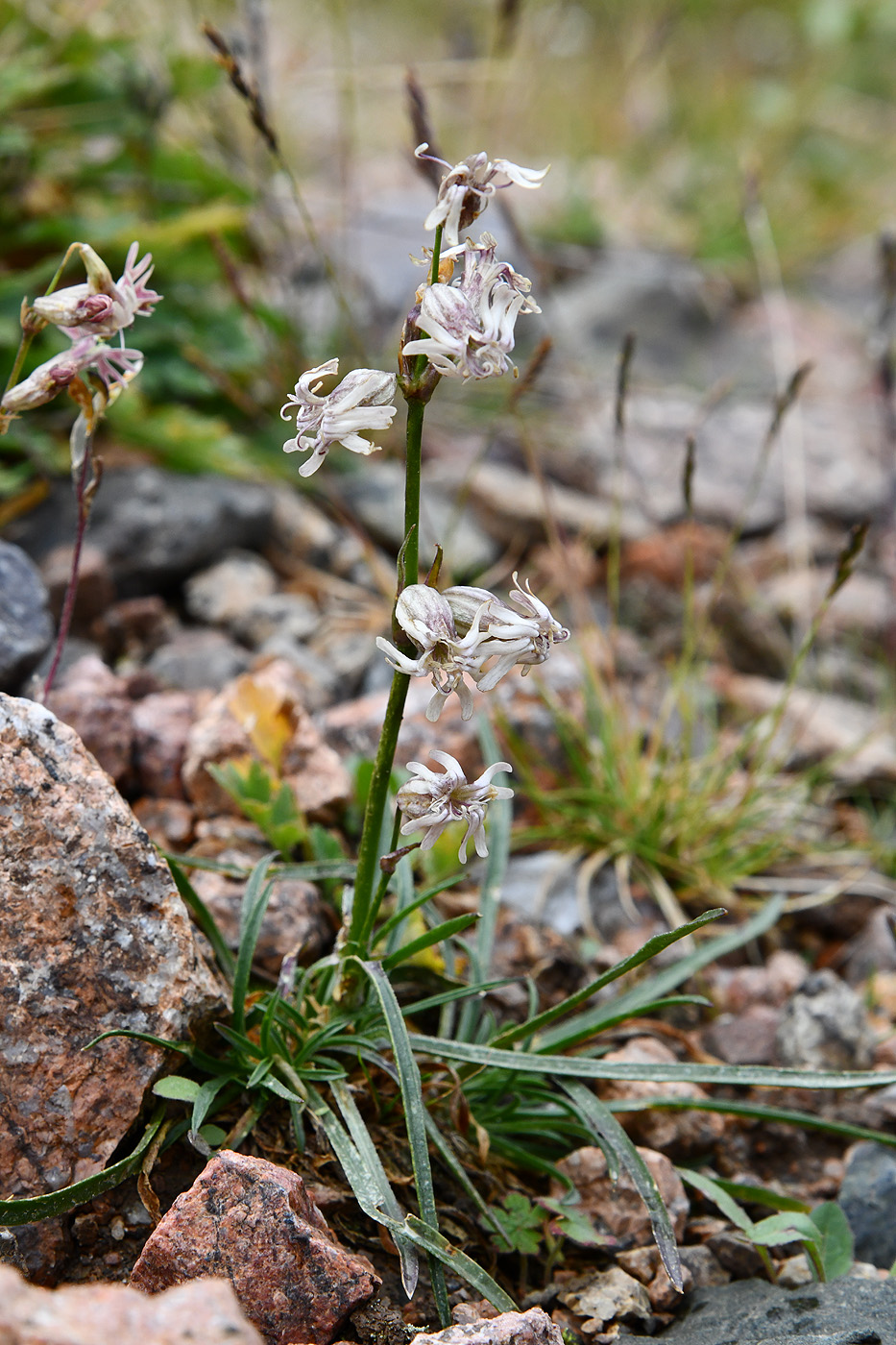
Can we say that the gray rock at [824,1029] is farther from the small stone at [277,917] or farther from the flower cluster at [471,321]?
the flower cluster at [471,321]

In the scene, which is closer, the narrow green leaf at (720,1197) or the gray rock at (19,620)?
the narrow green leaf at (720,1197)

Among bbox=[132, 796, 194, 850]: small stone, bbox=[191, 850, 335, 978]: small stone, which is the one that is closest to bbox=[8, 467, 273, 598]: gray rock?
bbox=[132, 796, 194, 850]: small stone

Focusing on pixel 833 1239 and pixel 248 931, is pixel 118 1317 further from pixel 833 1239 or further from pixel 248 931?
pixel 833 1239

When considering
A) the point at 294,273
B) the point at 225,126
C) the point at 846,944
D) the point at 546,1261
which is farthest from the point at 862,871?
the point at 225,126

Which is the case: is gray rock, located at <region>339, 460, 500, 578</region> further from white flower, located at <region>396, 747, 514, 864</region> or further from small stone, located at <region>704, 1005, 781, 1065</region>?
white flower, located at <region>396, 747, 514, 864</region>

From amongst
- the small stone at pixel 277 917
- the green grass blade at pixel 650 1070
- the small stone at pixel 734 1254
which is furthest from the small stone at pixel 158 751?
the small stone at pixel 734 1254

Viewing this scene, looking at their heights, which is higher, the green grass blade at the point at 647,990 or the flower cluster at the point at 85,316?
the flower cluster at the point at 85,316
